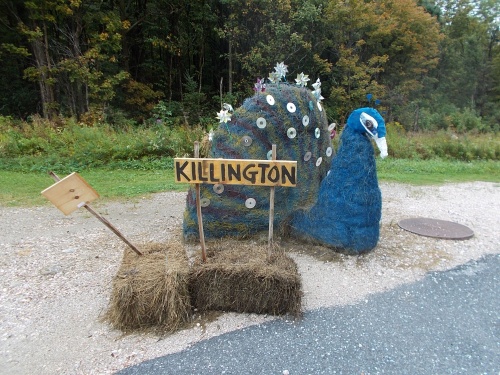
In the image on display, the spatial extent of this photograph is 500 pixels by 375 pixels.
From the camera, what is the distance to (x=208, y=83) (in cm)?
1836

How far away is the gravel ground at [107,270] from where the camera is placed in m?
2.46

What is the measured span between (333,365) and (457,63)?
2568 cm

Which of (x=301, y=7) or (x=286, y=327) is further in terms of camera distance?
(x=301, y=7)

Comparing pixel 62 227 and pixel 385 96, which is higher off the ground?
pixel 385 96

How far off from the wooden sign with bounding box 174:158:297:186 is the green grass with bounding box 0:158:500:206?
12.0ft

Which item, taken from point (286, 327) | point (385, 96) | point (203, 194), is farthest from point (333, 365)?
point (385, 96)

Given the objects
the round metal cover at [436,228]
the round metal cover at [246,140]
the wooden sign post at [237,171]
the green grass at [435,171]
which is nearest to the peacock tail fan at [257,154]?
the round metal cover at [246,140]

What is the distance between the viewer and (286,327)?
2656 mm

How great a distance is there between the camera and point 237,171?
110 inches

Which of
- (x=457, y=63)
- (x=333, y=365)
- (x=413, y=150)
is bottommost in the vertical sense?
(x=333, y=365)

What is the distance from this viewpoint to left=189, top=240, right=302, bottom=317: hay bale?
2.69 metres

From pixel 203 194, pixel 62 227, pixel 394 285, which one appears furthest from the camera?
pixel 62 227

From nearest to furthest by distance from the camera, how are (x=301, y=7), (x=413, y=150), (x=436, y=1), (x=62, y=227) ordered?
(x=62, y=227) < (x=413, y=150) < (x=301, y=7) < (x=436, y=1)

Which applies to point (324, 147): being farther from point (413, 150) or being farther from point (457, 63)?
point (457, 63)
